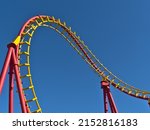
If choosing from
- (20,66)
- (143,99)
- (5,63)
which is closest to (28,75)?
(20,66)

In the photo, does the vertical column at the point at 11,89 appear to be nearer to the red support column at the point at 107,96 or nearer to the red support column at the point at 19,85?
the red support column at the point at 19,85

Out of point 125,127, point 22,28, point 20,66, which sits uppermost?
point 22,28

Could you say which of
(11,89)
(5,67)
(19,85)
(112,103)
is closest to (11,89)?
(11,89)

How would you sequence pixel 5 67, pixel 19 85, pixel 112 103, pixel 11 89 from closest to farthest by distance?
pixel 5 67 < pixel 19 85 < pixel 11 89 < pixel 112 103

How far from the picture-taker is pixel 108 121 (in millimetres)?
7152

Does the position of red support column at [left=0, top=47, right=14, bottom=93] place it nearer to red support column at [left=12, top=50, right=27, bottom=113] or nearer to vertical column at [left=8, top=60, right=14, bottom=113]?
red support column at [left=12, top=50, right=27, bottom=113]

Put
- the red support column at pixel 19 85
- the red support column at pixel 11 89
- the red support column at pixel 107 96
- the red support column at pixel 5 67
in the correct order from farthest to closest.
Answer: the red support column at pixel 107 96, the red support column at pixel 11 89, the red support column at pixel 19 85, the red support column at pixel 5 67

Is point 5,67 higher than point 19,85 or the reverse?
higher

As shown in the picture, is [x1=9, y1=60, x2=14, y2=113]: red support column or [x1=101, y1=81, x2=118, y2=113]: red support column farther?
[x1=101, y1=81, x2=118, y2=113]: red support column

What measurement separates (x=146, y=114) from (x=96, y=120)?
1260mm

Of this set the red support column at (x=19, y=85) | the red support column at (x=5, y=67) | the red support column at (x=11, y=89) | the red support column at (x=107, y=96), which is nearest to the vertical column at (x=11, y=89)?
the red support column at (x=11, y=89)

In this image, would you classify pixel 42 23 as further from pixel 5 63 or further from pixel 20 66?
pixel 5 63

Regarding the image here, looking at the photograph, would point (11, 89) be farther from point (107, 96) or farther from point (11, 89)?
point (107, 96)

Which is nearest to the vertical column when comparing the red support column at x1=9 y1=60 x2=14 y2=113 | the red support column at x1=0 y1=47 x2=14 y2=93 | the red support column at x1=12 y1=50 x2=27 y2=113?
the red support column at x1=9 y1=60 x2=14 y2=113
